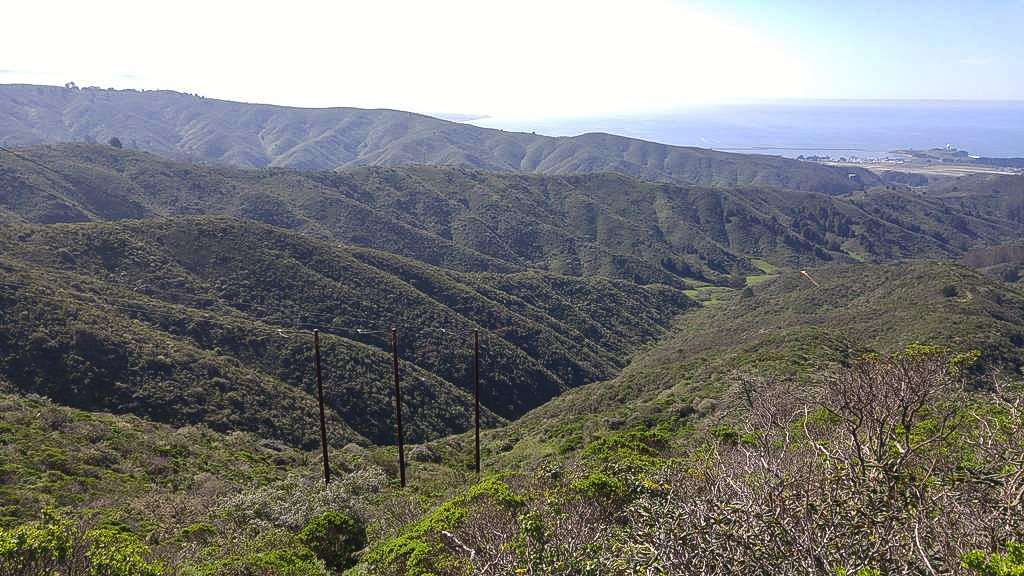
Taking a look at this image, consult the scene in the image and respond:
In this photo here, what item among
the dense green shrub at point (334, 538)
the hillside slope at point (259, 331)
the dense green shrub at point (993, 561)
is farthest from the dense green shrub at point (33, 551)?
the hillside slope at point (259, 331)

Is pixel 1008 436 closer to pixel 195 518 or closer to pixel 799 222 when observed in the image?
pixel 195 518

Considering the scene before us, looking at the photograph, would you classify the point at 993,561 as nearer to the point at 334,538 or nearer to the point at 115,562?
the point at 115,562

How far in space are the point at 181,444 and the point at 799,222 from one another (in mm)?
165039

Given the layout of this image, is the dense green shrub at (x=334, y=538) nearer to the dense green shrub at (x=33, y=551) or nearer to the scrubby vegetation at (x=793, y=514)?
the scrubby vegetation at (x=793, y=514)

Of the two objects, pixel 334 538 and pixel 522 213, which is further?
pixel 522 213

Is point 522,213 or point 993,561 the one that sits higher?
point 993,561

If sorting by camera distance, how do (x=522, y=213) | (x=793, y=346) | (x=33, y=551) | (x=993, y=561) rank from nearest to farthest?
(x=993, y=561)
(x=33, y=551)
(x=793, y=346)
(x=522, y=213)

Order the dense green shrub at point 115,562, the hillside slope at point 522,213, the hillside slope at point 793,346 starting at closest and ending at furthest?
the dense green shrub at point 115,562 < the hillside slope at point 793,346 < the hillside slope at point 522,213

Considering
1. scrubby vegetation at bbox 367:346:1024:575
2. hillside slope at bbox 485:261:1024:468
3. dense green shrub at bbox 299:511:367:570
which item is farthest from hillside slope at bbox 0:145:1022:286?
scrubby vegetation at bbox 367:346:1024:575

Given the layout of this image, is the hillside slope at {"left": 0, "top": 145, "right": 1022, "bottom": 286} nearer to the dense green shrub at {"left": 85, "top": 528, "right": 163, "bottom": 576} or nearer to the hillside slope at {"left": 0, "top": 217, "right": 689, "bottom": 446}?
the hillside slope at {"left": 0, "top": 217, "right": 689, "bottom": 446}

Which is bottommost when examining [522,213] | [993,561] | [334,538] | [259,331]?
[259,331]

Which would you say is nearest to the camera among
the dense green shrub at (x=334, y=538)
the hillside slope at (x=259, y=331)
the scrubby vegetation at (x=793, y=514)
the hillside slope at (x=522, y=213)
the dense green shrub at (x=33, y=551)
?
the scrubby vegetation at (x=793, y=514)

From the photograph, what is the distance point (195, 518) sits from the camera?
17828mm

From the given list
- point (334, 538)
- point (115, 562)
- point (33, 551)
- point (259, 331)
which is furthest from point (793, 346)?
point (259, 331)
